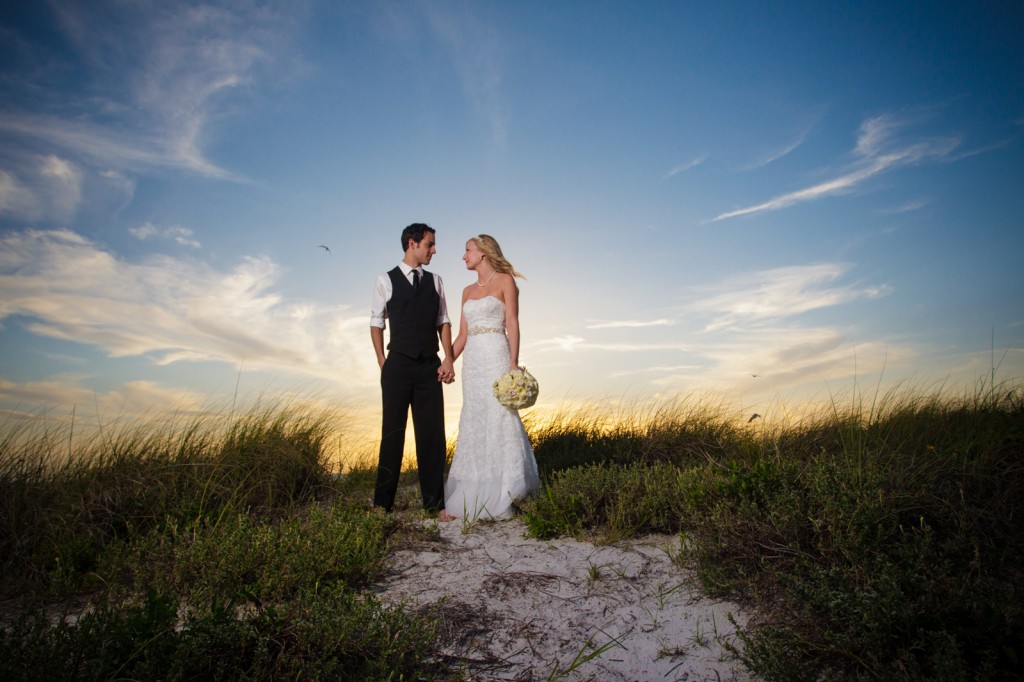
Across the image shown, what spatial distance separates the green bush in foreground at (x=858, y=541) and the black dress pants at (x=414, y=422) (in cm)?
160

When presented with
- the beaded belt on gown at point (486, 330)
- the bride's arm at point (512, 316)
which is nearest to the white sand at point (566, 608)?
the bride's arm at point (512, 316)

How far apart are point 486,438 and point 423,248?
2293 mm

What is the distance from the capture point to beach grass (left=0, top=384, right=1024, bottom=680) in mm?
3451

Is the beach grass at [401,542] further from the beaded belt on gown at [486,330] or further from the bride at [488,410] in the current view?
the beaded belt on gown at [486,330]

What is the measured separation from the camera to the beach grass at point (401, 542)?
345 centimetres

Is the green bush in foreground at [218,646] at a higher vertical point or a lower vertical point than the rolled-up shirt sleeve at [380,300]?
lower

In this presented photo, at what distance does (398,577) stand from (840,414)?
650 cm

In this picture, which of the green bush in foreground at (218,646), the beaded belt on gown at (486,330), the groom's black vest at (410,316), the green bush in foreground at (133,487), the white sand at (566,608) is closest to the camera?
the green bush in foreground at (218,646)

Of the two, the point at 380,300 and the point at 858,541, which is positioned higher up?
the point at 380,300

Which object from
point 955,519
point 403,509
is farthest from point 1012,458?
point 403,509

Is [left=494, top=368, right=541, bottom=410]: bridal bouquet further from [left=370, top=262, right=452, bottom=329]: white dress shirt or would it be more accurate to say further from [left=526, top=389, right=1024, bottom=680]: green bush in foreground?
[left=370, top=262, right=452, bottom=329]: white dress shirt

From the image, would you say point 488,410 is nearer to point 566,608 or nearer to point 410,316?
point 410,316

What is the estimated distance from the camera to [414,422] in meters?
7.38

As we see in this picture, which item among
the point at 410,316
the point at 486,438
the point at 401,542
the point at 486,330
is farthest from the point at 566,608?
the point at 410,316
